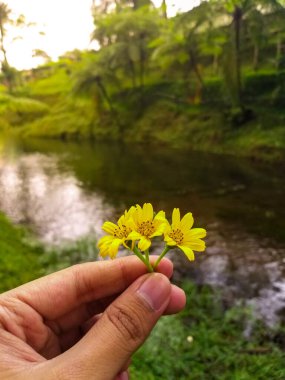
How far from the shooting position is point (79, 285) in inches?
82.8

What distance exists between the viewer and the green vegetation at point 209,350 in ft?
13.5

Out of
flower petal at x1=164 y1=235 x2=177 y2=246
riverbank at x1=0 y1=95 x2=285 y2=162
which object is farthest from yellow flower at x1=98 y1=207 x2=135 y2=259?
riverbank at x1=0 y1=95 x2=285 y2=162

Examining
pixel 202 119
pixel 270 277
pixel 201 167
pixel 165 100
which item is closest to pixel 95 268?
pixel 270 277

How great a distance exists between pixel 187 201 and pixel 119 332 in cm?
1003

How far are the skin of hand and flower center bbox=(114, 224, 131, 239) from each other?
298mm

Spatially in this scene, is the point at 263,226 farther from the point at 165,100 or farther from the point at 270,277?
the point at 165,100

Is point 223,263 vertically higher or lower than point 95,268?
lower

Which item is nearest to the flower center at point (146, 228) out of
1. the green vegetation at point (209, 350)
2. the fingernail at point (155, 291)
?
the fingernail at point (155, 291)

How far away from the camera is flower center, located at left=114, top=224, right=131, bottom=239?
1632 mm

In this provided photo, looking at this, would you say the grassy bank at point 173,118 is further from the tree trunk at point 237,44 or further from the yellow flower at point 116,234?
the yellow flower at point 116,234

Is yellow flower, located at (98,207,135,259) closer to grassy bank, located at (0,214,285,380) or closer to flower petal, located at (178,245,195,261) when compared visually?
flower petal, located at (178,245,195,261)

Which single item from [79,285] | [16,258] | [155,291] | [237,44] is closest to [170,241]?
[155,291]

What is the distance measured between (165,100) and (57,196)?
17565mm

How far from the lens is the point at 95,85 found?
94.5 feet
